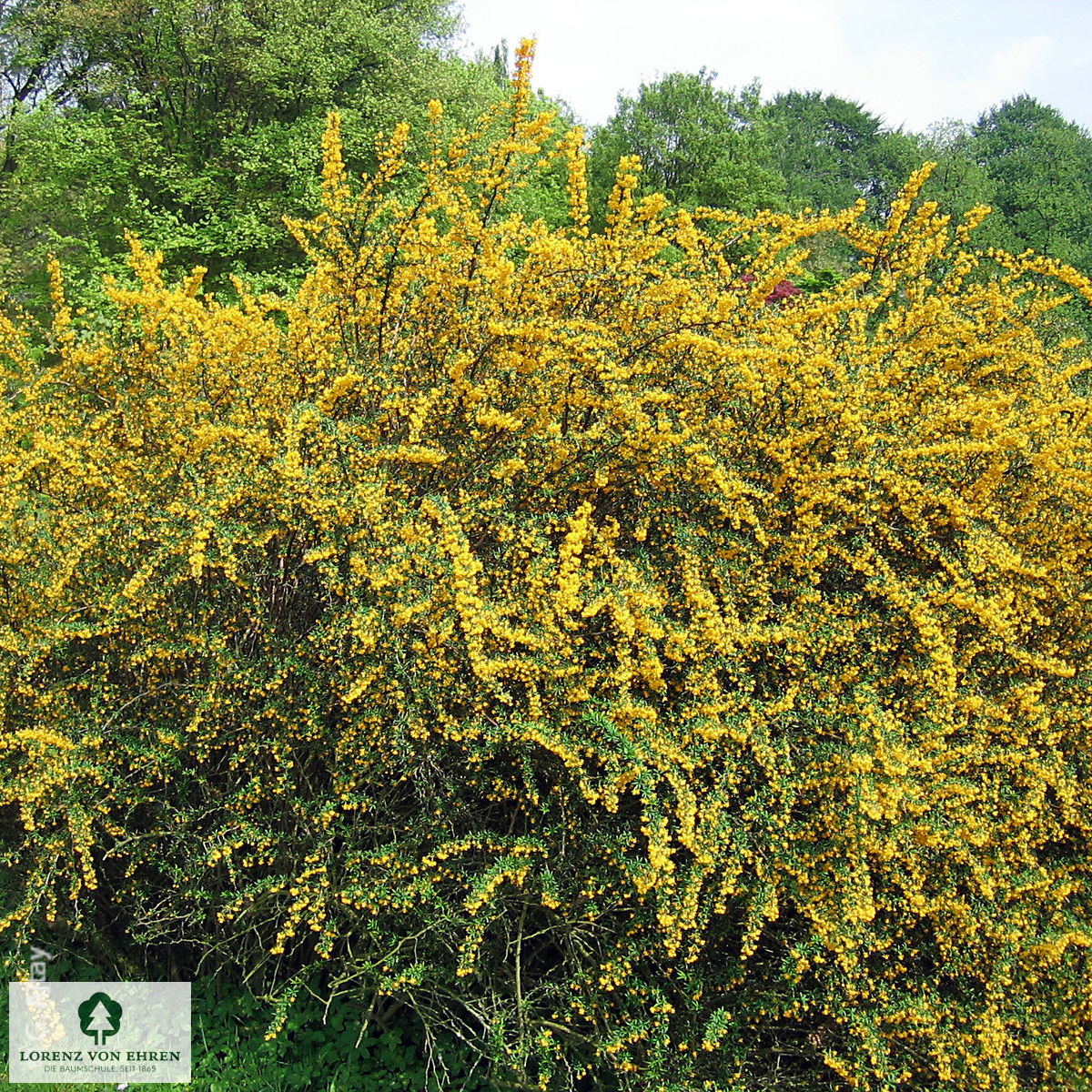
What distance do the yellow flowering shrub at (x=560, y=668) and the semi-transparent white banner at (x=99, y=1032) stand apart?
0.73 ft

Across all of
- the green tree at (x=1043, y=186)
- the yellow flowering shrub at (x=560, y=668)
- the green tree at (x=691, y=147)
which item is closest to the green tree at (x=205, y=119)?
the green tree at (x=691, y=147)

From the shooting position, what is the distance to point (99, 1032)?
153 inches

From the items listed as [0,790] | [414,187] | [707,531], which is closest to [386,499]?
[707,531]

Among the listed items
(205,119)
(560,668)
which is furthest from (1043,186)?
(560,668)

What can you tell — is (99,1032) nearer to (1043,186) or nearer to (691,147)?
(691,147)

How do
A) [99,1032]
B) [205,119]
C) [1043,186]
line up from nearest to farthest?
1. [99,1032]
2. [205,119]
3. [1043,186]

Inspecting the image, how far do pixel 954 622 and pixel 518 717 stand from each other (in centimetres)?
184

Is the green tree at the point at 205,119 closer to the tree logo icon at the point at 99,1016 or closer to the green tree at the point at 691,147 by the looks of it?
the green tree at the point at 691,147

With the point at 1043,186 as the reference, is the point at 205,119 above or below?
below

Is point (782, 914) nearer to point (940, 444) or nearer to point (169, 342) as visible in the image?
point (940, 444)

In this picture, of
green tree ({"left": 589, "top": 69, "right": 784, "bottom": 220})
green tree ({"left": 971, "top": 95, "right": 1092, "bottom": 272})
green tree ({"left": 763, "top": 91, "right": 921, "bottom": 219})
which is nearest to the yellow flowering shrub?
green tree ({"left": 589, "top": 69, "right": 784, "bottom": 220})

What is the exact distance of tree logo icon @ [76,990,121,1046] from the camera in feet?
12.7

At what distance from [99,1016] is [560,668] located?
265cm

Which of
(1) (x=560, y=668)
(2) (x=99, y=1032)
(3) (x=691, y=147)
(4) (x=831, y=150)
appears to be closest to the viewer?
(1) (x=560, y=668)
